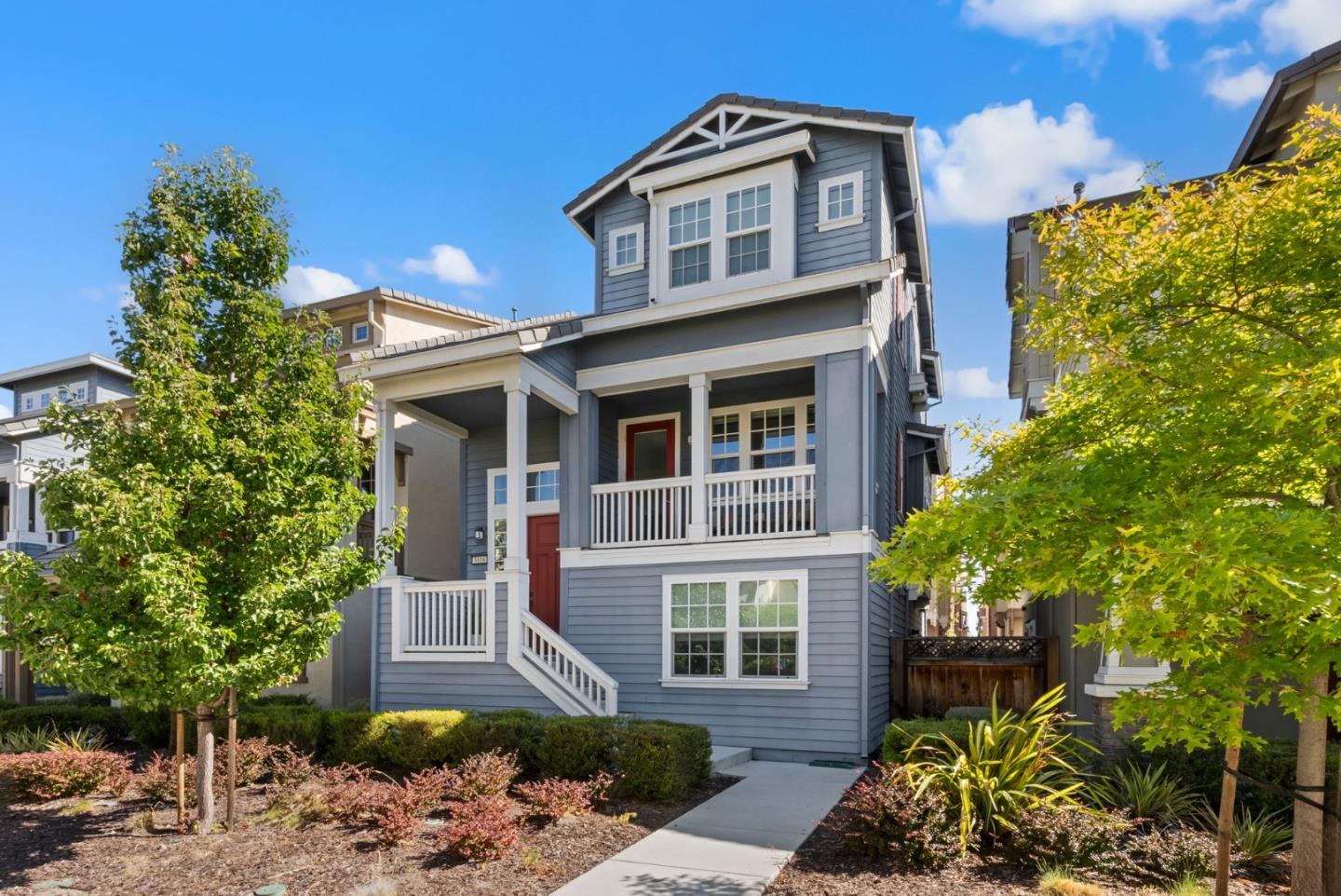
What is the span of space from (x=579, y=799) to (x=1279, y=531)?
17.8 ft

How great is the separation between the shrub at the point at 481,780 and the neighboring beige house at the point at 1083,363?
4.77m

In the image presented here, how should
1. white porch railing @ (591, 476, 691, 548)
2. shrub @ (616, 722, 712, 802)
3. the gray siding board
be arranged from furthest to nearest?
1. white porch railing @ (591, 476, 691, 548)
2. the gray siding board
3. shrub @ (616, 722, 712, 802)

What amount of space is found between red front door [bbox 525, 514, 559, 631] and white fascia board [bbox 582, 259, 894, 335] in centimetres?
341

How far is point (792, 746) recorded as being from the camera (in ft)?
32.6

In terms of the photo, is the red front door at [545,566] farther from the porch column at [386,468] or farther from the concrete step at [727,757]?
the concrete step at [727,757]

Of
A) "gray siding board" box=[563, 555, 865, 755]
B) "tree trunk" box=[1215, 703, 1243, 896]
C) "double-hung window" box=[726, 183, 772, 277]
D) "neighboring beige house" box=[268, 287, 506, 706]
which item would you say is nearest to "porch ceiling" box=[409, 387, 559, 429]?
"neighboring beige house" box=[268, 287, 506, 706]

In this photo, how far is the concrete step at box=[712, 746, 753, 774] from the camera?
29.4 ft

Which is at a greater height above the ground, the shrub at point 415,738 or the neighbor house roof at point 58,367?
the neighbor house roof at point 58,367

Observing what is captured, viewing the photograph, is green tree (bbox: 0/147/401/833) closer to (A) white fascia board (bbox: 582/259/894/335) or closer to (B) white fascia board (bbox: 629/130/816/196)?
(A) white fascia board (bbox: 582/259/894/335)

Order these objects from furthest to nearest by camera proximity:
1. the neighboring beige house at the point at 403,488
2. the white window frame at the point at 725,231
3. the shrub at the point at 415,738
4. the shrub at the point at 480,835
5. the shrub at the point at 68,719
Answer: the neighboring beige house at the point at 403,488 < the shrub at the point at 68,719 < the white window frame at the point at 725,231 < the shrub at the point at 415,738 < the shrub at the point at 480,835

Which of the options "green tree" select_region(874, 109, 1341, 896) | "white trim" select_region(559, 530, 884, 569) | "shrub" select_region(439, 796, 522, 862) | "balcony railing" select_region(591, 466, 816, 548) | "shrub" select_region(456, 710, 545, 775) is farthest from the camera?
"balcony railing" select_region(591, 466, 816, 548)

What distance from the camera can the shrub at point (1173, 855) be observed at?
16.9 ft

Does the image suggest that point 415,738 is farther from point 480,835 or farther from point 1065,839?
point 1065,839

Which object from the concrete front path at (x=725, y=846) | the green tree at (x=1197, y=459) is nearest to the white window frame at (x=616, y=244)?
the concrete front path at (x=725, y=846)
